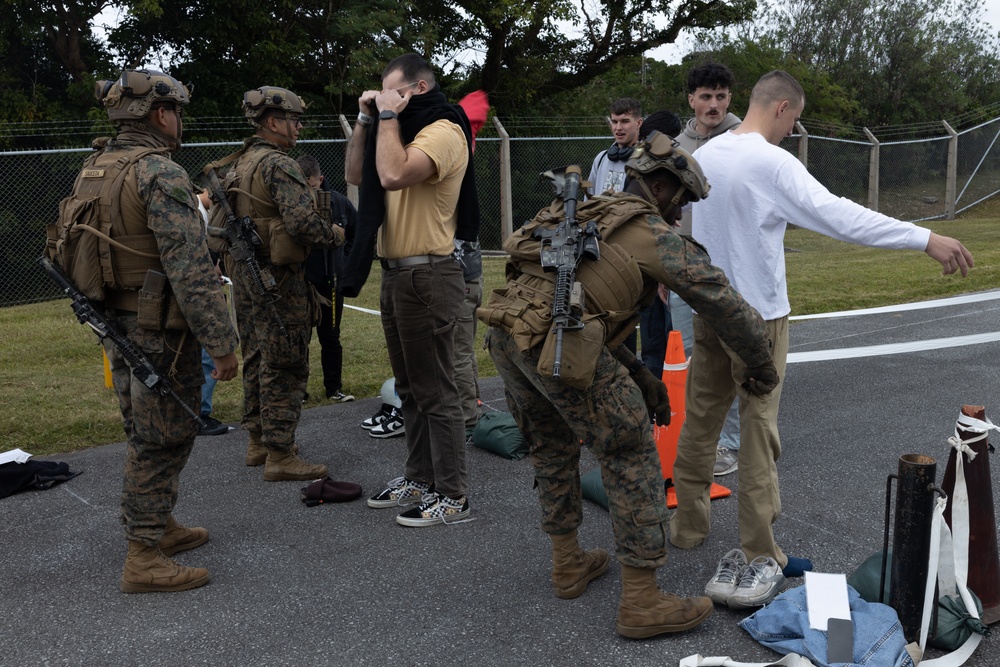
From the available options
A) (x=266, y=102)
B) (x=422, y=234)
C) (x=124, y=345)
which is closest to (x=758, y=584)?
(x=422, y=234)

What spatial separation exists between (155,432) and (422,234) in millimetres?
1521

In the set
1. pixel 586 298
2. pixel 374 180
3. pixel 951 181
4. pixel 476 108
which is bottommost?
pixel 951 181

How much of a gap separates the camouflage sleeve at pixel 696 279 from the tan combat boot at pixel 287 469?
9.37 feet

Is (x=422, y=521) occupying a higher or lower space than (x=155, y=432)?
lower

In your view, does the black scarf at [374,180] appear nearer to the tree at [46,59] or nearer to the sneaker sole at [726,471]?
the sneaker sole at [726,471]

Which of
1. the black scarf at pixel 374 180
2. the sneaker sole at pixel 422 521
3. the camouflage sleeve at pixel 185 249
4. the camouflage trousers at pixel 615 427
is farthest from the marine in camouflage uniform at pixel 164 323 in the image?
the camouflage trousers at pixel 615 427

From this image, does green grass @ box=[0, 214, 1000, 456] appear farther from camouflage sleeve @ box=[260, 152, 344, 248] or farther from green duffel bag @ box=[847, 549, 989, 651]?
green duffel bag @ box=[847, 549, 989, 651]

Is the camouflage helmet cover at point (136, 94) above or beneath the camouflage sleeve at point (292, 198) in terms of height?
above

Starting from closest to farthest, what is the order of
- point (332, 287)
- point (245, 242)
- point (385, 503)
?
point (385, 503), point (245, 242), point (332, 287)

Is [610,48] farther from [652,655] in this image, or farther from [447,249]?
[652,655]

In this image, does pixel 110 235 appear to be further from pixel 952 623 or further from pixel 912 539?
pixel 952 623

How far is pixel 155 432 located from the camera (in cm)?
403

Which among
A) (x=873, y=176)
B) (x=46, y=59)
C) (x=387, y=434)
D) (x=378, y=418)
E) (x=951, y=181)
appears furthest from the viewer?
(x=951, y=181)

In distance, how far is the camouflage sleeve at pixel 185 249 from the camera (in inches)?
154
